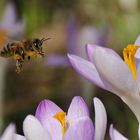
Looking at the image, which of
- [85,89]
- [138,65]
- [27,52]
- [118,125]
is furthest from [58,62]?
[138,65]

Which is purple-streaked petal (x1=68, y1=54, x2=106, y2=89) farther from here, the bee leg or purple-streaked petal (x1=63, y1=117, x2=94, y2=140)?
the bee leg

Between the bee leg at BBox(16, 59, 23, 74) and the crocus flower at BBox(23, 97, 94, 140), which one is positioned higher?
the bee leg at BBox(16, 59, 23, 74)

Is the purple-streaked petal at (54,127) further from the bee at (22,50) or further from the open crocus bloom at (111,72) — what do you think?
the bee at (22,50)

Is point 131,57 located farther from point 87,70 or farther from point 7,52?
point 7,52

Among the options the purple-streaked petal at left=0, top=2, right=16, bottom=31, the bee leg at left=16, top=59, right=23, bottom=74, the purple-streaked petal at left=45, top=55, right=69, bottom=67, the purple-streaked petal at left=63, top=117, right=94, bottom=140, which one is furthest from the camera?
the purple-streaked petal at left=45, top=55, right=69, bottom=67

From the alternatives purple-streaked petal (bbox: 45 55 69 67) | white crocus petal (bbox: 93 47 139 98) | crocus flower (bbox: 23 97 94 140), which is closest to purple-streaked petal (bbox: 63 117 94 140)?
crocus flower (bbox: 23 97 94 140)

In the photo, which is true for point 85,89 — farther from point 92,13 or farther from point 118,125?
point 92,13
